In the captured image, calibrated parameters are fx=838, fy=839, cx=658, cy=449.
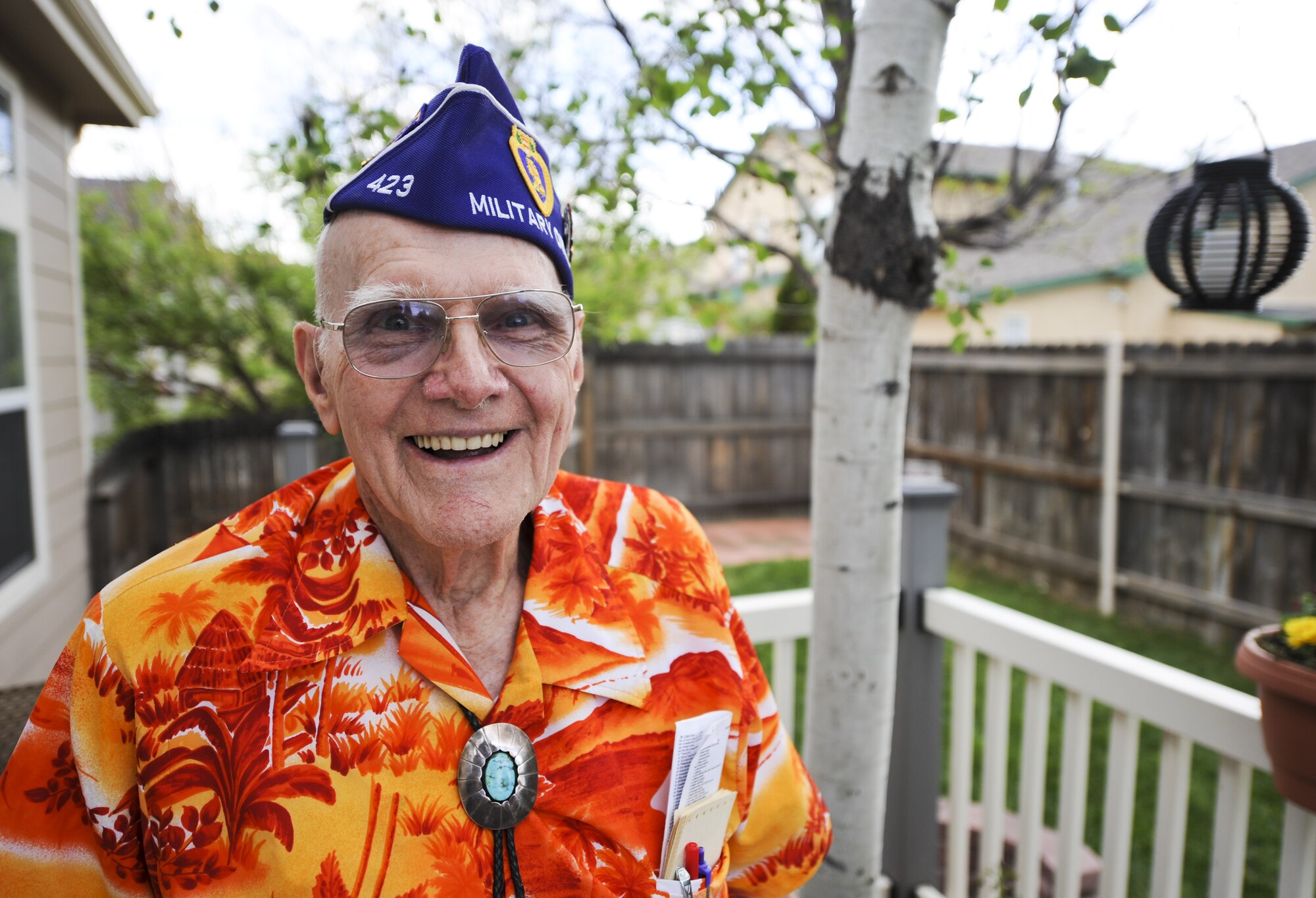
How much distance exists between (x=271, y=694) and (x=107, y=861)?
267 mm

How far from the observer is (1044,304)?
43.5 feet

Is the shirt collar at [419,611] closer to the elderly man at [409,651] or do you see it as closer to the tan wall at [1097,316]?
the elderly man at [409,651]

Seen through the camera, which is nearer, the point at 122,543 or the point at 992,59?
the point at 992,59

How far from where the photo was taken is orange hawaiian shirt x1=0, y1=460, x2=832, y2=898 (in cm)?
97

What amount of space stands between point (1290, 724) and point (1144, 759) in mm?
2564

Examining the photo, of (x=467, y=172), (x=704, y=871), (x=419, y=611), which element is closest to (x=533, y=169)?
(x=467, y=172)

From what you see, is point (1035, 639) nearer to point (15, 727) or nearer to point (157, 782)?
point (157, 782)

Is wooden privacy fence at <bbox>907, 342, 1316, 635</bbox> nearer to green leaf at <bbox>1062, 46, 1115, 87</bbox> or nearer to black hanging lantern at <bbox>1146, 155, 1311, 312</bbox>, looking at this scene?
black hanging lantern at <bbox>1146, 155, 1311, 312</bbox>

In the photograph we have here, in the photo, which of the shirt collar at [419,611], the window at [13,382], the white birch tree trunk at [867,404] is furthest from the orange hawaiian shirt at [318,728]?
the window at [13,382]

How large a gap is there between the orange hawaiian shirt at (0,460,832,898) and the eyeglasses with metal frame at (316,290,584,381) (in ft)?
0.78

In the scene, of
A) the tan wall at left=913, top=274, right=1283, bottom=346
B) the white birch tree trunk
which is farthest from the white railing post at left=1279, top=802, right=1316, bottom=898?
the tan wall at left=913, top=274, right=1283, bottom=346

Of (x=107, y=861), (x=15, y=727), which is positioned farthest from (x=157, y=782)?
(x=15, y=727)

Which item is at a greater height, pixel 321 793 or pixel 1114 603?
pixel 321 793

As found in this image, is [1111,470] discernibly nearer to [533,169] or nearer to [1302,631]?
[1302,631]
